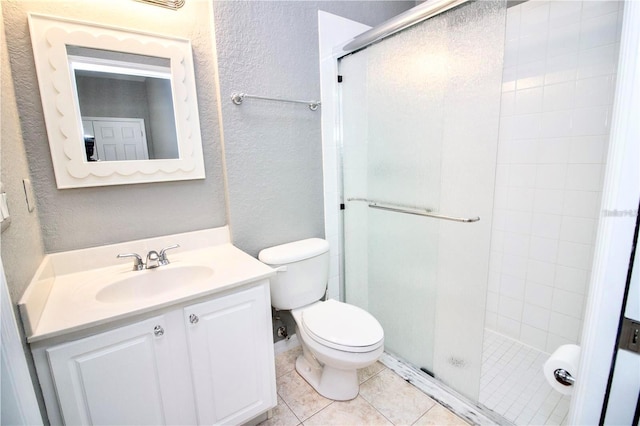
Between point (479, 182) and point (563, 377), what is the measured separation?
2.67 feet

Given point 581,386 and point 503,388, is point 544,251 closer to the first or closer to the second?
point 503,388

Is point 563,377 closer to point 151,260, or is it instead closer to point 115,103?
point 151,260

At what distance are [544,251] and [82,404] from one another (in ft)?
7.84

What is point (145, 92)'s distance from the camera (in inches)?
55.8

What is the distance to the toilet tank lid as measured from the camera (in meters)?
1.66

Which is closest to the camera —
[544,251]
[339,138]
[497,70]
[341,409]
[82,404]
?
[82,404]

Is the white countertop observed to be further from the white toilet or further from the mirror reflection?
the mirror reflection

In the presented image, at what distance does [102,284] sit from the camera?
1246mm

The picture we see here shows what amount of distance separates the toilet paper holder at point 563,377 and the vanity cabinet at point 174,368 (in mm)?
1028

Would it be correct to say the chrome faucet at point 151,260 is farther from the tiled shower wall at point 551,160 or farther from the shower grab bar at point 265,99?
the tiled shower wall at point 551,160

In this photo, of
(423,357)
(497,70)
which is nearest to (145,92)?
(497,70)

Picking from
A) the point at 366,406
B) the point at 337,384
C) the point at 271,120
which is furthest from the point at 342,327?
the point at 271,120

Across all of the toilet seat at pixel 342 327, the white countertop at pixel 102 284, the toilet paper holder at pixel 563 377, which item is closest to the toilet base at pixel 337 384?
the toilet seat at pixel 342 327

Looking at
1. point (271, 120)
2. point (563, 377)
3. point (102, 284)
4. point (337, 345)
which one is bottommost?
point (337, 345)
